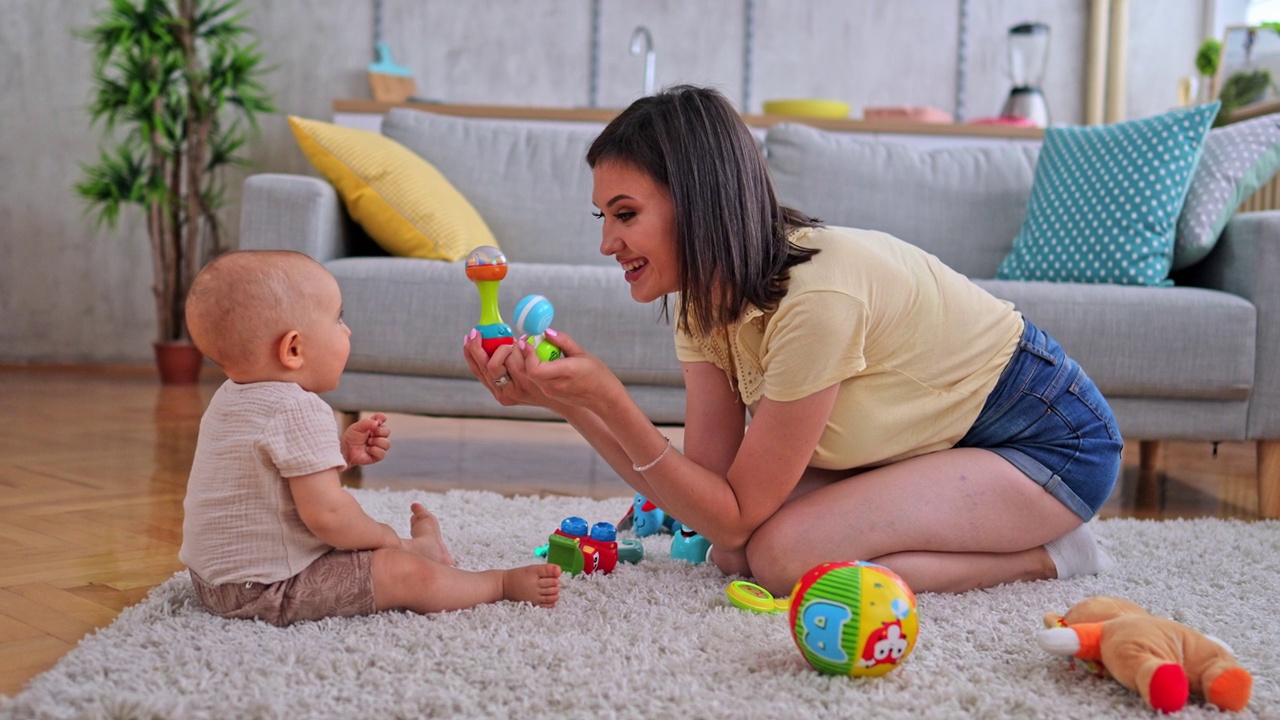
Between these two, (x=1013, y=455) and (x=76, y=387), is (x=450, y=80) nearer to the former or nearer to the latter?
(x=76, y=387)

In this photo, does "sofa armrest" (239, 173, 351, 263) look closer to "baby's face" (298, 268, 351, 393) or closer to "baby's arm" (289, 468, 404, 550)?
"baby's face" (298, 268, 351, 393)

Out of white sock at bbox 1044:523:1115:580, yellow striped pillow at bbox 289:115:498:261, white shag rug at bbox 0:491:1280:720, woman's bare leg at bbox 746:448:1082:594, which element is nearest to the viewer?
white shag rug at bbox 0:491:1280:720

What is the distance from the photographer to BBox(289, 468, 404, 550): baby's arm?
48.1 inches

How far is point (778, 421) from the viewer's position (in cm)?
131

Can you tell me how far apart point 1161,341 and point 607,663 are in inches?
60.8

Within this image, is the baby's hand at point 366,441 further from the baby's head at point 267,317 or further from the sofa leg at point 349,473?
the sofa leg at point 349,473

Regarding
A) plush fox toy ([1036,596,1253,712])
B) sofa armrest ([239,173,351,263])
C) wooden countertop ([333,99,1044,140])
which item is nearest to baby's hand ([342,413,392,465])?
plush fox toy ([1036,596,1253,712])

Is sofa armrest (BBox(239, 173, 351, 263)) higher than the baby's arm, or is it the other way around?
sofa armrest (BBox(239, 173, 351, 263))

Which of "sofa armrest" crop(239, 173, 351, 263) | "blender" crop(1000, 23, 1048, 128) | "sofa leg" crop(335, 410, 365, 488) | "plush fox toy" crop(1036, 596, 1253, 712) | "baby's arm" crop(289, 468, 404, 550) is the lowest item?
"sofa leg" crop(335, 410, 365, 488)

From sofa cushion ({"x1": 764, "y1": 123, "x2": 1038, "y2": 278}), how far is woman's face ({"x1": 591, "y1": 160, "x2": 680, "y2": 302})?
5.35 ft

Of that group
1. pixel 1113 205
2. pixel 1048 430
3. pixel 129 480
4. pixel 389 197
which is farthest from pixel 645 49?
pixel 1048 430

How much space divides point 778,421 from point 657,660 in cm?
33

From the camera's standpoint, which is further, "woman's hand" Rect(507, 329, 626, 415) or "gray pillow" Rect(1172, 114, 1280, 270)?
"gray pillow" Rect(1172, 114, 1280, 270)

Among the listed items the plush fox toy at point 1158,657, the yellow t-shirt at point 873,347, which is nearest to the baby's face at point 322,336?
the yellow t-shirt at point 873,347
